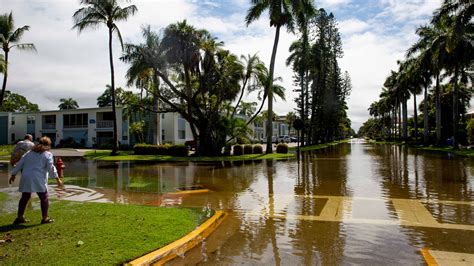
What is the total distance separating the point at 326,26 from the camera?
5138cm

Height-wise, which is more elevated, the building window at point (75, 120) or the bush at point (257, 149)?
the building window at point (75, 120)

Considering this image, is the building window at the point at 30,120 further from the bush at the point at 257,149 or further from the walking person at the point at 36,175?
the walking person at the point at 36,175

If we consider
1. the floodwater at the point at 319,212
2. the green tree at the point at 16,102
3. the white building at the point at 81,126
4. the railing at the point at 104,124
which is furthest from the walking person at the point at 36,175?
the green tree at the point at 16,102

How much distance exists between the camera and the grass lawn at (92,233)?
486cm

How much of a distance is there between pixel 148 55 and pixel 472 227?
24.7 meters

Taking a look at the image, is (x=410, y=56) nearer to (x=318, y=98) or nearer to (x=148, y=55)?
(x=318, y=98)

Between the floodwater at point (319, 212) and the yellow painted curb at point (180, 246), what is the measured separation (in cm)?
17

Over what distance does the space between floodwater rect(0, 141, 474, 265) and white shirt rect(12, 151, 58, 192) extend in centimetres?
305

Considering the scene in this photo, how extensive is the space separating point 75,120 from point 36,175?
4917cm

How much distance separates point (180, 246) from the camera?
18.5ft

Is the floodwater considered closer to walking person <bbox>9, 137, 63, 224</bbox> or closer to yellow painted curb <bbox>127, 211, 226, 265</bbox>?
yellow painted curb <bbox>127, 211, 226, 265</bbox>

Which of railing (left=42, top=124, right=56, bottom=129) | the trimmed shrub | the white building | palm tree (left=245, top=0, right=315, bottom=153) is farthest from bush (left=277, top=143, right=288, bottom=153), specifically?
railing (left=42, top=124, right=56, bottom=129)

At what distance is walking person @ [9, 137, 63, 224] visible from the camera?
257 inches

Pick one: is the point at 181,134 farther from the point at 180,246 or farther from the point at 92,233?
the point at 180,246
